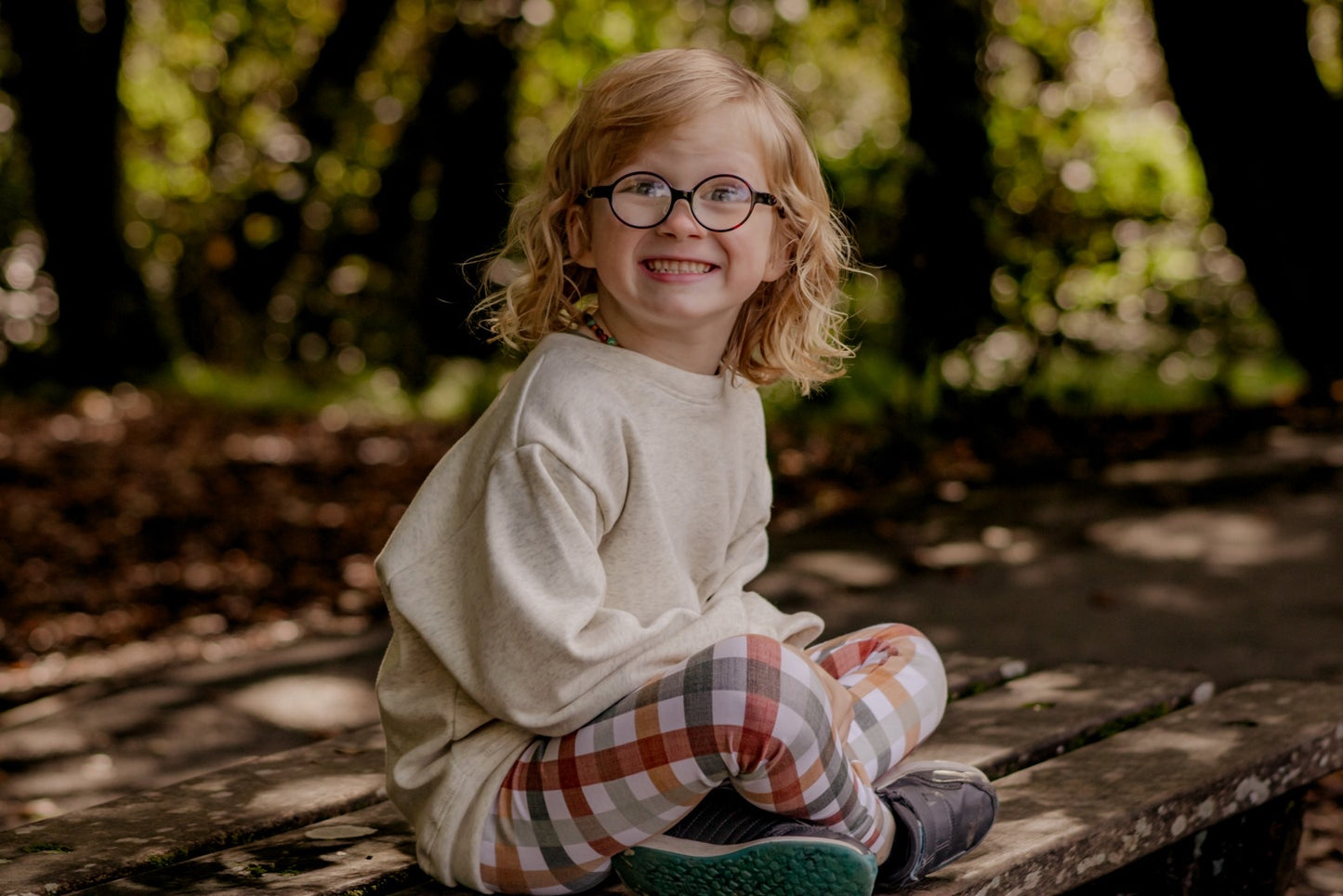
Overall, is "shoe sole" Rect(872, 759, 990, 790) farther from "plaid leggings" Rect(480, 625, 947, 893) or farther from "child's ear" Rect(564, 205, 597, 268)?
"child's ear" Rect(564, 205, 597, 268)

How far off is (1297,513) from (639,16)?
6.80 metres

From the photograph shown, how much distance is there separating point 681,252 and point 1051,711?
4.24 feet

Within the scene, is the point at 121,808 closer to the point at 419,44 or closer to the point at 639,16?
the point at 639,16

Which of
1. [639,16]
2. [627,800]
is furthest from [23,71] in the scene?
[627,800]

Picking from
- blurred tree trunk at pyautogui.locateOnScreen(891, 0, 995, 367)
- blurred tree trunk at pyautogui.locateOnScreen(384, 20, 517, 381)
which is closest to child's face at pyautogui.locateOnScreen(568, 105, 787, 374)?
blurred tree trunk at pyautogui.locateOnScreen(891, 0, 995, 367)

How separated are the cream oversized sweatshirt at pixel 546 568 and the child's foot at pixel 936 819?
356 millimetres

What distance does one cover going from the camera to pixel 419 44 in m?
13.5

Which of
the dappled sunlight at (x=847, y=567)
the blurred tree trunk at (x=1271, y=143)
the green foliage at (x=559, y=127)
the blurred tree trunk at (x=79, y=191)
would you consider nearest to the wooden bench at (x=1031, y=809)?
the dappled sunlight at (x=847, y=567)

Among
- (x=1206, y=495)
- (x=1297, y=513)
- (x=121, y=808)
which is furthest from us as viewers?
(x=1206, y=495)

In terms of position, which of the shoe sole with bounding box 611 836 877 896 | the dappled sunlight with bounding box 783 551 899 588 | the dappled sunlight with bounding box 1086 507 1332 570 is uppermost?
the shoe sole with bounding box 611 836 877 896

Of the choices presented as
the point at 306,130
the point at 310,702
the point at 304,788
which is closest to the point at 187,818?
the point at 304,788

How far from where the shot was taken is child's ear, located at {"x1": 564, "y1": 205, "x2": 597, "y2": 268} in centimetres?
229

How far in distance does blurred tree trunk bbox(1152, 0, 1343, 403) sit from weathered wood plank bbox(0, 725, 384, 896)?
5.76 meters

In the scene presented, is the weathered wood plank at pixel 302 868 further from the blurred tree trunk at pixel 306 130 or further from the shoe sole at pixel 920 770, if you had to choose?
the blurred tree trunk at pixel 306 130
